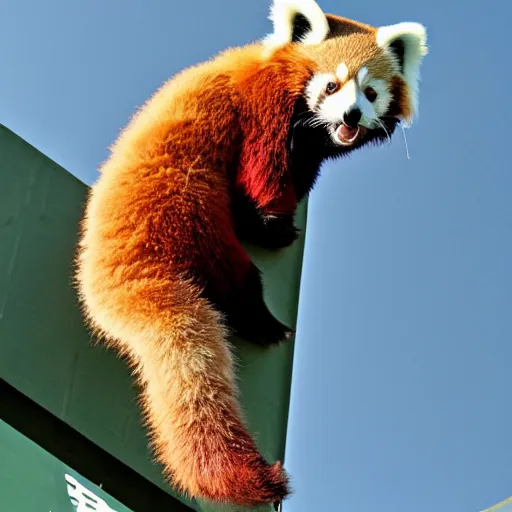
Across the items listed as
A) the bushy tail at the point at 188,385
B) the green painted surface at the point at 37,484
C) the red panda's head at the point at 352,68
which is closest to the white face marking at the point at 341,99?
the red panda's head at the point at 352,68

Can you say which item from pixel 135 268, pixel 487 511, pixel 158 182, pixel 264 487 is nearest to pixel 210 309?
pixel 135 268

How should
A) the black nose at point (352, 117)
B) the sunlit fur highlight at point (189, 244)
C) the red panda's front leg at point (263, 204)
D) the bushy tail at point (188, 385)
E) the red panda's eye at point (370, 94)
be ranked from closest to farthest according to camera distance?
the bushy tail at point (188, 385) < the sunlit fur highlight at point (189, 244) < the red panda's front leg at point (263, 204) < the black nose at point (352, 117) < the red panda's eye at point (370, 94)

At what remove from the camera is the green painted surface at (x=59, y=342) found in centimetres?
417

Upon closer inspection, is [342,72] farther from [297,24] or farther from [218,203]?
[218,203]

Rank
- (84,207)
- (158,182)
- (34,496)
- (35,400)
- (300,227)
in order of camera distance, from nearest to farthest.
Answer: (34,496) < (35,400) < (158,182) < (84,207) < (300,227)

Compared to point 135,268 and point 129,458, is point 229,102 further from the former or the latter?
point 129,458

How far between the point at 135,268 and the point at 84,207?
876 millimetres

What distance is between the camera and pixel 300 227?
5.85 metres

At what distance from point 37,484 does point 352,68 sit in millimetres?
2863

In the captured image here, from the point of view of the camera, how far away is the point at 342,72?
16.5 ft

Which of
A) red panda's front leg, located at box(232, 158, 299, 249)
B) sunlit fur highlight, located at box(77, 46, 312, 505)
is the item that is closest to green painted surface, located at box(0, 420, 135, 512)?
sunlit fur highlight, located at box(77, 46, 312, 505)

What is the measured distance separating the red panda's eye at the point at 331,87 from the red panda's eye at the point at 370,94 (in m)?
0.19

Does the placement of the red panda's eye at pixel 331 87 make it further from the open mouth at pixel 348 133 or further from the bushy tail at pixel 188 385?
the bushy tail at pixel 188 385

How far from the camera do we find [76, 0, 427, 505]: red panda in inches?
141
